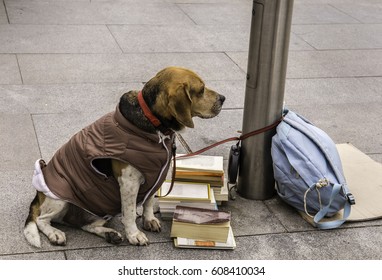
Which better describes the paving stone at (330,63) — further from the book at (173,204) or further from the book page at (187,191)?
the book at (173,204)

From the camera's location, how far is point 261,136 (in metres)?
4.55

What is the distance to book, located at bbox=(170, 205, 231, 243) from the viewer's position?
396cm

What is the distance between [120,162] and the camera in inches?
150

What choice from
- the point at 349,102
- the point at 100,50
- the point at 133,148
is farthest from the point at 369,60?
the point at 133,148

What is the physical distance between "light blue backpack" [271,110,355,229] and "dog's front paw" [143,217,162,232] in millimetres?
911

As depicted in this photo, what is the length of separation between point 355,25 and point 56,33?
14.0 feet

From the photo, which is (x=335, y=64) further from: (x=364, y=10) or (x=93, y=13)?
(x=93, y=13)

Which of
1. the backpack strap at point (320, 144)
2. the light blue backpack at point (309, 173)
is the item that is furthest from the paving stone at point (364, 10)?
the light blue backpack at point (309, 173)

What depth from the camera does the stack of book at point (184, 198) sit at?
13.9 feet

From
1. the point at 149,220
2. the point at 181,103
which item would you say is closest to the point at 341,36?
the point at 149,220

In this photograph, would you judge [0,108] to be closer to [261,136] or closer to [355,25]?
[261,136]

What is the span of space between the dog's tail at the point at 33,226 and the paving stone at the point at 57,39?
12.5 ft

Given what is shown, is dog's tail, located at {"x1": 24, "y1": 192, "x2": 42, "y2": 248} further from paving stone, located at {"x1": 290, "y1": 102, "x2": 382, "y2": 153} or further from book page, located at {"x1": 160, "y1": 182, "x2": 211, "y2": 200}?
paving stone, located at {"x1": 290, "y1": 102, "x2": 382, "y2": 153}

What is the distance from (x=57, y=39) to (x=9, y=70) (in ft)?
3.97
